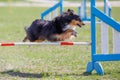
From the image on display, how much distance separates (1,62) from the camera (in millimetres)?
8773

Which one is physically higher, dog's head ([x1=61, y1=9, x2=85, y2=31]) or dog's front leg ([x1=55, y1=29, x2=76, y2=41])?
dog's head ([x1=61, y1=9, x2=85, y2=31])

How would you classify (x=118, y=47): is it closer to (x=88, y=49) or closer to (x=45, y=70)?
(x=45, y=70)

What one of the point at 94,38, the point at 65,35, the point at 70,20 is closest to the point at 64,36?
the point at 65,35

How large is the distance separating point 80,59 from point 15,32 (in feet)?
20.6

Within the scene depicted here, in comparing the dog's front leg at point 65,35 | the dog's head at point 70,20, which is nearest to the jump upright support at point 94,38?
the dog's head at point 70,20

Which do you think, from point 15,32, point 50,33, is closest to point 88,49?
point 50,33

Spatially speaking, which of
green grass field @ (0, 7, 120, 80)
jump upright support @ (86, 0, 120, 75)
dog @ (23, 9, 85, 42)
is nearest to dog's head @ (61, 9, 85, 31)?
dog @ (23, 9, 85, 42)

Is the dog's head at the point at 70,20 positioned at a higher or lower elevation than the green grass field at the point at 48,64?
higher

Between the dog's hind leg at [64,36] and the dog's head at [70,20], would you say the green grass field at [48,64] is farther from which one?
the dog's head at [70,20]

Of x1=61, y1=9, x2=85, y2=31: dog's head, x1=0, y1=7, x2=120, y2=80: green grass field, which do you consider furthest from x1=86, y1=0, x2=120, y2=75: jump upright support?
x1=61, y1=9, x2=85, y2=31: dog's head

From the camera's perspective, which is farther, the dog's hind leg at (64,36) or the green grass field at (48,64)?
the dog's hind leg at (64,36)

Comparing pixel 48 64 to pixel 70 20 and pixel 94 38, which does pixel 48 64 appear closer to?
pixel 70 20

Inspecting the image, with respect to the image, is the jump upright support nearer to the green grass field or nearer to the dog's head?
the green grass field

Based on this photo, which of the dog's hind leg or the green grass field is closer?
the green grass field
